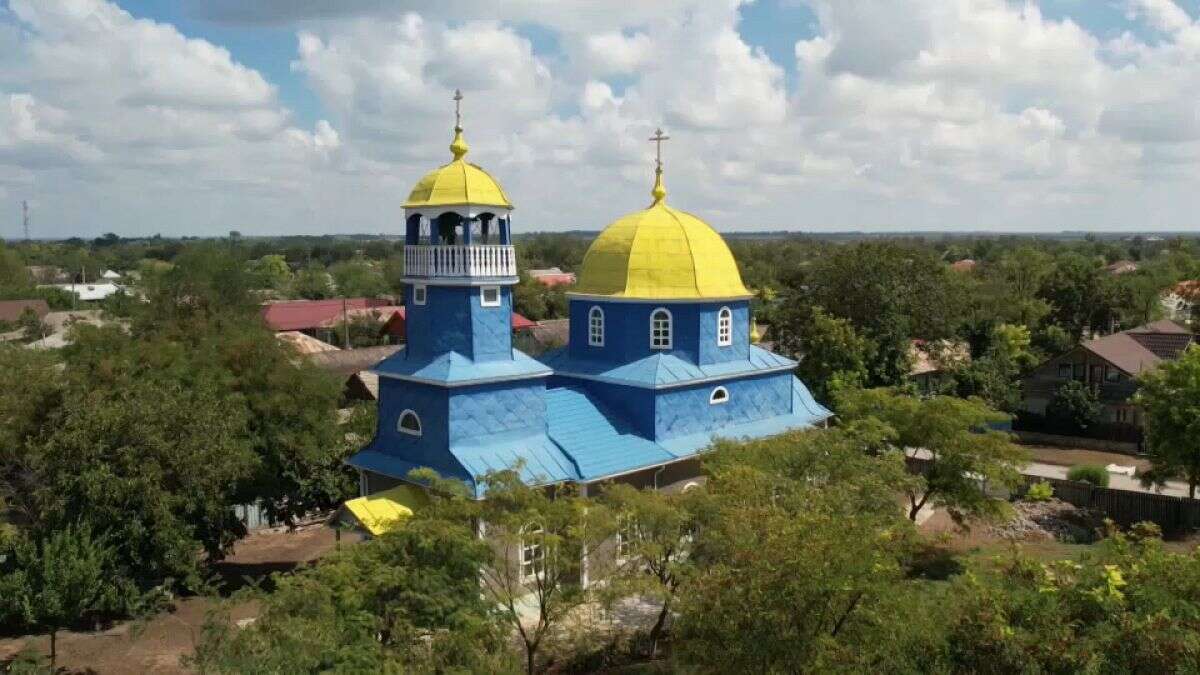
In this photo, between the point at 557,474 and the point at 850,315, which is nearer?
the point at 557,474

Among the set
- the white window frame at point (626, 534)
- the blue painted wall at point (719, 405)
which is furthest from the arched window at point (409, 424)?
the white window frame at point (626, 534)

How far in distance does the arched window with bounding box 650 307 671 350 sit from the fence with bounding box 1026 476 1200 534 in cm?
1294

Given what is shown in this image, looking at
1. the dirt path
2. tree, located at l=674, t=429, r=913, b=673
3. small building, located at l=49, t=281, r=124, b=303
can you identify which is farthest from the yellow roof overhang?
small building, located at l=49, t=281, r=124, b=303

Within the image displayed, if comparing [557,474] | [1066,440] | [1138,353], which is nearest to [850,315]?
[1066,440]

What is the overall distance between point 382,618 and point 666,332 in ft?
42.2

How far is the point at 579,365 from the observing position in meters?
24.5

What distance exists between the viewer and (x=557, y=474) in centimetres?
1966

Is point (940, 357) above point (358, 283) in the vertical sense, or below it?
below

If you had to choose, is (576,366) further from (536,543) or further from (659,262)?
(536,543)

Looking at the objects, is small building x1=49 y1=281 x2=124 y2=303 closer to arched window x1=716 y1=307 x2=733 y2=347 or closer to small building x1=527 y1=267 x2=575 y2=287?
small building x1=527 y1=267 x2=575 y2=287

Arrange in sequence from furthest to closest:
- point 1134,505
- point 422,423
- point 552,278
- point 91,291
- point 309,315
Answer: point 552,278, point 91,291, point 309,315, point 1134,505, point 422,423

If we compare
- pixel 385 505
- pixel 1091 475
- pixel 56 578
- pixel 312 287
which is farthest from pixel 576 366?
pixel 312 287

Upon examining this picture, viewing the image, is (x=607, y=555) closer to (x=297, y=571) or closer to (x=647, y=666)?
(x=647, y=666)

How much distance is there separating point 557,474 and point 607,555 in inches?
152
